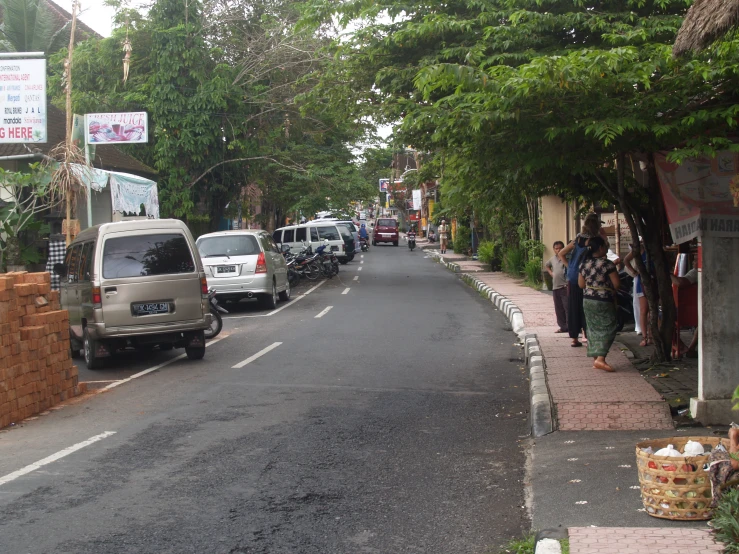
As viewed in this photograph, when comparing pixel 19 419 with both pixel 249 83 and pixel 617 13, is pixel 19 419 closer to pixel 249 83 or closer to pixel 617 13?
pixel 617 13

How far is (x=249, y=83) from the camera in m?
27.7

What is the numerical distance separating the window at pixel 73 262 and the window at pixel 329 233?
21.1 metres

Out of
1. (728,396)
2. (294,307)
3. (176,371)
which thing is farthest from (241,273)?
(728,396)

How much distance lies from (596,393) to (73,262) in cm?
834

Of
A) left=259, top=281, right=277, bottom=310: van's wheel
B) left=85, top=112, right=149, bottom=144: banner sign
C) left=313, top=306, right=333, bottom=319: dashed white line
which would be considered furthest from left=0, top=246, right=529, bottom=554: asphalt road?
left=85, top=112, right=149, bottom=144: banner sign

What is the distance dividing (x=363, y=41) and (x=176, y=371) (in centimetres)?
862

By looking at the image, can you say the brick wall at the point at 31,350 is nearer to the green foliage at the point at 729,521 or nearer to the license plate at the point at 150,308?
the license plate at the point at 150,308

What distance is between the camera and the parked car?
18.9 m

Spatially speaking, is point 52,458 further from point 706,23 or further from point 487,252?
point 487,252

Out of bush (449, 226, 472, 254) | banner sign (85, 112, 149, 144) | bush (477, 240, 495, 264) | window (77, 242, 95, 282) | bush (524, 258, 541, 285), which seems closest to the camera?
window (77, 242, 95, 282)

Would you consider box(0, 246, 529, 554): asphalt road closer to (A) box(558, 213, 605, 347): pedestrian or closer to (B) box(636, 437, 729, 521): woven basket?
(B) box(636, 437, 729, 521): woven basket

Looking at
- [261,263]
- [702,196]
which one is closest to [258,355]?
[261,263]

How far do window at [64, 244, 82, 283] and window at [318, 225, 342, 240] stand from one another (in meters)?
21.1

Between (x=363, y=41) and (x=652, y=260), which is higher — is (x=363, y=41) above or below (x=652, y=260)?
above
